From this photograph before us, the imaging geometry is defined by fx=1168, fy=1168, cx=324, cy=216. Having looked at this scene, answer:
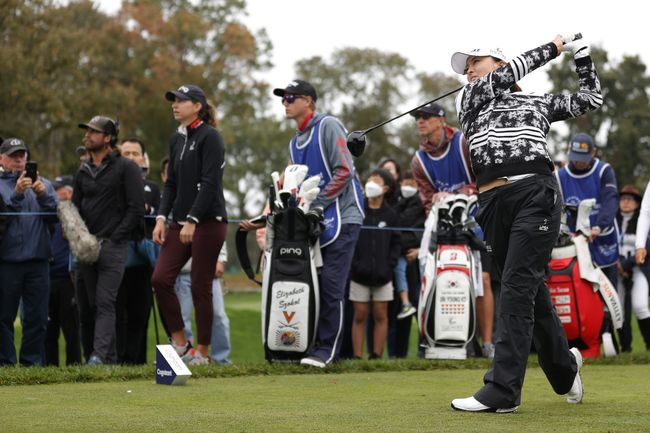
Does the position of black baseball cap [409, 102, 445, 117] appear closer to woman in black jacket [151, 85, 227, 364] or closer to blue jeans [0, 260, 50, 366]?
woman in black jacket [151, 85, 227, 364]

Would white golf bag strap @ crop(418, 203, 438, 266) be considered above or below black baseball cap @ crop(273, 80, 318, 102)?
below

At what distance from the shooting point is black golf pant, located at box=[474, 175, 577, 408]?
6.30m

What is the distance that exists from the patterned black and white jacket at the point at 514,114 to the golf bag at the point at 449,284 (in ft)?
12.9

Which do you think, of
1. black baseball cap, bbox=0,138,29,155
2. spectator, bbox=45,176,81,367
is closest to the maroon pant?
black baseball cap, bbox=0,138,29,155

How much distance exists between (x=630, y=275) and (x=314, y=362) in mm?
5723

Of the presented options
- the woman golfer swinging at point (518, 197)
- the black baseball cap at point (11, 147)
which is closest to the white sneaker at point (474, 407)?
the woman golfer swinging at point (518, 197)

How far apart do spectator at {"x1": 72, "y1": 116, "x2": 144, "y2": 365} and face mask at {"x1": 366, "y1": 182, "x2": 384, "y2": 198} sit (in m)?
2.99

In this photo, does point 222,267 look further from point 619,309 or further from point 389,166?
point 619,309

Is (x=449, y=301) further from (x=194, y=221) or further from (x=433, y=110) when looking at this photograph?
(x=194, y=221)

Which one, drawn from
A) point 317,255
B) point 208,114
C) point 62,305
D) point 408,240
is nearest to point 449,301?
point 317,255

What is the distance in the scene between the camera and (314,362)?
9297 mm

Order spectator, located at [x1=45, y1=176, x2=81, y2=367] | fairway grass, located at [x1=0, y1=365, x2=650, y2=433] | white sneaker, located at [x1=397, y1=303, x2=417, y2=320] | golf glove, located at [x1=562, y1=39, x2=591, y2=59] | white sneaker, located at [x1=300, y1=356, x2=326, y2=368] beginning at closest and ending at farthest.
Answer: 1. fairway grass, located at [x1=0, y1=365, x2=650, y2=433]
2. golf glove, located at [x1=562, y1=39, x2=591, y2=59]
3. white sneaker, located at [x1=300, y1=356, x2=326, y2=368]
4. spectator, located at [x1=45, y1=176, x2=81, y2=367]
5. white sneaker, located at [x1=397, y1=303, x2=417, y2=320]

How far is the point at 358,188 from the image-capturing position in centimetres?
994

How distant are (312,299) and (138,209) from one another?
1.85m
